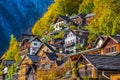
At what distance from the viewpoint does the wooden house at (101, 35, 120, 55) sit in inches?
2339

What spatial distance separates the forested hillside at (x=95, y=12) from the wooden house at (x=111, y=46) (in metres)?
5.81

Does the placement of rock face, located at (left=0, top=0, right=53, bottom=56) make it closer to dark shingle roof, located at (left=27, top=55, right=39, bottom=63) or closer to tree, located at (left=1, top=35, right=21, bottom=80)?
tree, located at (left=1, top=35, right=21, bottom=80)

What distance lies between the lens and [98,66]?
4803cm

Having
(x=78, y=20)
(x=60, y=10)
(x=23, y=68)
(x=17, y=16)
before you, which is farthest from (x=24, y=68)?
(x=17, y=16)

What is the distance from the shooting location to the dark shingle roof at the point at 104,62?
4762cm

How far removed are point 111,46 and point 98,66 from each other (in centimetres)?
1308

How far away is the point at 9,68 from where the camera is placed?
94438 mm

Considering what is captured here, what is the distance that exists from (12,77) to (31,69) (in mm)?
10878

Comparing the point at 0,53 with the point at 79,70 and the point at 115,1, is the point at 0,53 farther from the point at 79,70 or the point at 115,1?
the point at 79,70

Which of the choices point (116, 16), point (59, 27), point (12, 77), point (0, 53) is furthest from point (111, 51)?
point (0, 53)

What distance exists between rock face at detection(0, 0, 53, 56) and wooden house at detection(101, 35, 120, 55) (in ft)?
299

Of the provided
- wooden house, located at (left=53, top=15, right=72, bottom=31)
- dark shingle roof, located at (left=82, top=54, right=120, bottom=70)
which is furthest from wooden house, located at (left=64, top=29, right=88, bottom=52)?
dark shingle roof, located at (left=82, top=54, right=120, bottom=70)

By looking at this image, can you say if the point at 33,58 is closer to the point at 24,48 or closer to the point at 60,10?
the point at 24,48

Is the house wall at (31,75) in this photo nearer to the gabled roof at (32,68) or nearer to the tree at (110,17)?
the gabled roof at (32,68)
